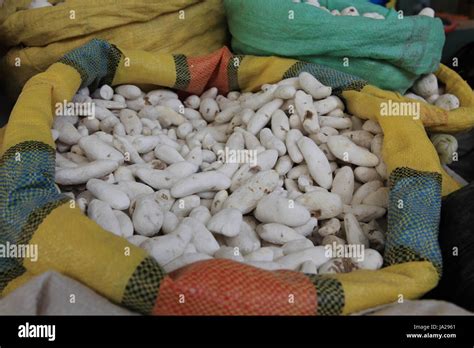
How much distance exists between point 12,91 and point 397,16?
0.78 m

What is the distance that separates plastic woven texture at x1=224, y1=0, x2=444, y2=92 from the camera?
0.98m

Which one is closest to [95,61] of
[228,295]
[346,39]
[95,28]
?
[95,28]

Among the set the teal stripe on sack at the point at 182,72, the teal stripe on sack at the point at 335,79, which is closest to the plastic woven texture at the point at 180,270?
the teal stripe on sack at the point at 335,79

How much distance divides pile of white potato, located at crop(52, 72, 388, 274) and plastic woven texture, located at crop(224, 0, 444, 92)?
11 centimetres

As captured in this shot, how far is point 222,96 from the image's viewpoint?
3.37ft

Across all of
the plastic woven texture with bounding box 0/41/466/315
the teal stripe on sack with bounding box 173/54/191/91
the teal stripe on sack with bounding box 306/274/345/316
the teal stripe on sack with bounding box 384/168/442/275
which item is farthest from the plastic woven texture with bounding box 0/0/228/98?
the teal stripe on sack with bounding box 306/274/345/316

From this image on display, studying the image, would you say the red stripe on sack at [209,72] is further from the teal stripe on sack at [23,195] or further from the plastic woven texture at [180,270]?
the teal stripe on sack at [23,195]

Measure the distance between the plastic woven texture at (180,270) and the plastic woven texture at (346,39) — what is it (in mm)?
236

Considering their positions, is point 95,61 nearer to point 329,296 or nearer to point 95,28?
point 95,28

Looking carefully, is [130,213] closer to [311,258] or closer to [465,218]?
[311,258]

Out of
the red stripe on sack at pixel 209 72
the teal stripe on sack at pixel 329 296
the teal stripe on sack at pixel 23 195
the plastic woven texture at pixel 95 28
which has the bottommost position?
the teal stripe on sack at pixel 329 296

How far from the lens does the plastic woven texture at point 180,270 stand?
506 millimetres
